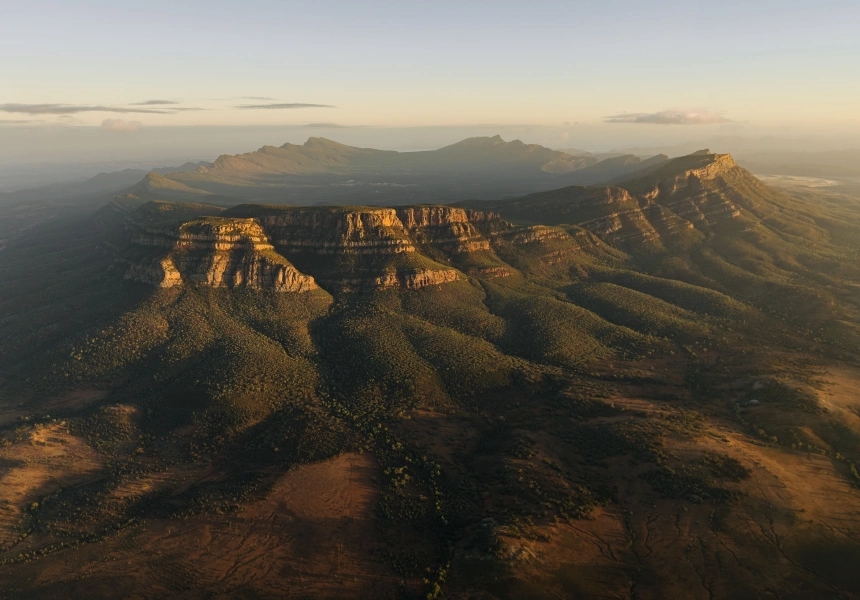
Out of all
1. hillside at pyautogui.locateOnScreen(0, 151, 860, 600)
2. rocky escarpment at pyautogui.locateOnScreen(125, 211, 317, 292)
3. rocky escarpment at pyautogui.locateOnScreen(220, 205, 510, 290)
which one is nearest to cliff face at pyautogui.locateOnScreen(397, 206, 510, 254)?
rocky escarpment at pyautogui.locateOnScreen(220, 205, 510, 290)

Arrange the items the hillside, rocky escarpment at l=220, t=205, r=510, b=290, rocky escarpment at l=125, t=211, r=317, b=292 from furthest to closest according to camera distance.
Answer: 1. rocky escarpment at l=220, t=205, r=510, b=290
2. rocky escarpment at l=125, t=211, r=317, b=292
3. the hillside

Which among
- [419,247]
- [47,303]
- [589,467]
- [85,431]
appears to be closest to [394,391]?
[589,467]

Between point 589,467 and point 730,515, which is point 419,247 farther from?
point 730,515

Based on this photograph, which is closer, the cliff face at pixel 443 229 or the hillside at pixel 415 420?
Result: the hillside at pixel 415 420

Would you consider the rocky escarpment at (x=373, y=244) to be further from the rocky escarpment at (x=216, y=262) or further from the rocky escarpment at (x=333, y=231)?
the rocky escarpment at (x=216, y=262)

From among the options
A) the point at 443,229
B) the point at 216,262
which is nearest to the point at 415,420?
the point at 216,262

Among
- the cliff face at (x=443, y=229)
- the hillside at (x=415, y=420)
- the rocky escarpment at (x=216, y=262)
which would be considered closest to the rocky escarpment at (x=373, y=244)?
the cliff face at (x=443, y=229)

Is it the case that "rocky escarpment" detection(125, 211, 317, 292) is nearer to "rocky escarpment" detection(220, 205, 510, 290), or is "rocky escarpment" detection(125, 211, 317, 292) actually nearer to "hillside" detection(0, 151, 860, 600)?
"hillside" detection(0, 151, 860, 600)
